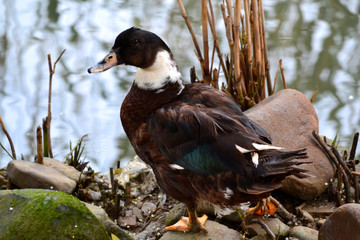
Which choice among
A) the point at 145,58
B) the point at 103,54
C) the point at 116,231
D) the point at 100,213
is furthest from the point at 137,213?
the point at 103,54

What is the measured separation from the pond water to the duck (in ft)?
5.21

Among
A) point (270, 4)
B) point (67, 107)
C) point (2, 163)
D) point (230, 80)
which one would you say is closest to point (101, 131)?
point (67, 107)

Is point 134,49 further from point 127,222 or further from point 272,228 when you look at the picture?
point 272,228

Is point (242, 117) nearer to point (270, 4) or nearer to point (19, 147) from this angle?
point (19, 147)

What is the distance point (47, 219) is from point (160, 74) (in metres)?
0.99

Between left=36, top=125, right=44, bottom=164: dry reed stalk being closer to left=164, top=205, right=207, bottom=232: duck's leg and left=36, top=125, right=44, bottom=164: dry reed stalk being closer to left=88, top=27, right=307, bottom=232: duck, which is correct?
left=88, top=27, right=307, bottom=232: duck

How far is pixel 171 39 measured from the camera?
246 inches

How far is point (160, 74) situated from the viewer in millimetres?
3297

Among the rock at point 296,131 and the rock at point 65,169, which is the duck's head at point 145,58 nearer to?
the rock at point 296,131

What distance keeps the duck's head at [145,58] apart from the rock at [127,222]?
859 mm

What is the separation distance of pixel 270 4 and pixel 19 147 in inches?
141

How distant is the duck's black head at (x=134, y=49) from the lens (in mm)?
3244

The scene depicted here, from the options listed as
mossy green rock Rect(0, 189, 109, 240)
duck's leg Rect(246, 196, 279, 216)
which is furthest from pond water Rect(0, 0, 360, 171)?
duck's leg Rect(246, 196, 279, 216)

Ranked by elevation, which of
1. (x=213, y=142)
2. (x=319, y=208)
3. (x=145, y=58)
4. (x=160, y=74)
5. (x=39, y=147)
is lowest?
(x=319, y=208)
